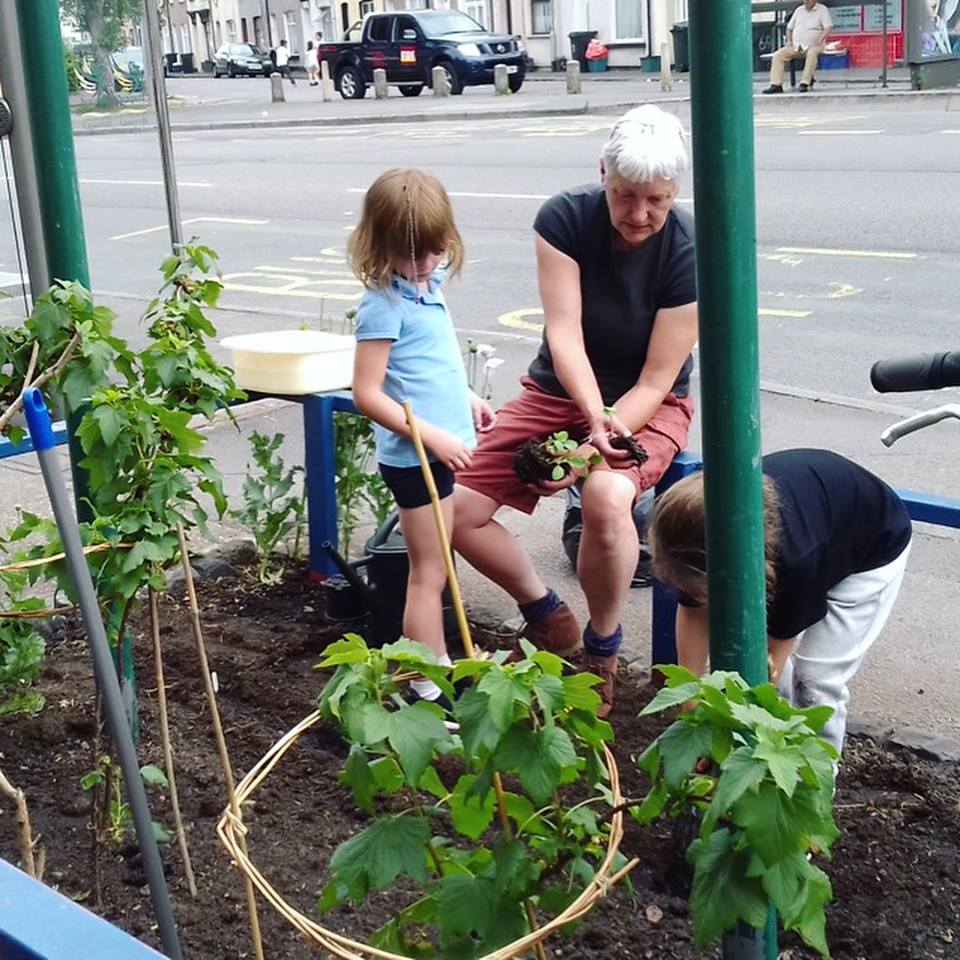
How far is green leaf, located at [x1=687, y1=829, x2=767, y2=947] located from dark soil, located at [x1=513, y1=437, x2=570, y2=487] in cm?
191

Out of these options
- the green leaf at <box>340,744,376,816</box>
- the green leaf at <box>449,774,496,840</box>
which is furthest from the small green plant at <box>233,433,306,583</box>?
the green leaf at <box>340,744,376,816</box>

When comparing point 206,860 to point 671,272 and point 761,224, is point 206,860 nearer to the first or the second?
point 671,272

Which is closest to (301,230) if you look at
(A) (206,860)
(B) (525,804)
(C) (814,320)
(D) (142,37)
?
(C) (814,320)

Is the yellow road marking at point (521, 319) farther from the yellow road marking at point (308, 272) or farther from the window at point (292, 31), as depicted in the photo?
the window at point (292, 31)

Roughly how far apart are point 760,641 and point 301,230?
11.5m

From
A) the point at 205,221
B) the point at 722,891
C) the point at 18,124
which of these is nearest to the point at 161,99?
the point at 18,124

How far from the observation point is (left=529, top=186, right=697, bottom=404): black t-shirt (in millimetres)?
3578

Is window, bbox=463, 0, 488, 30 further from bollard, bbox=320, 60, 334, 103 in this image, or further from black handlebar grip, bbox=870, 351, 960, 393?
black handlebar grip, bbox=870, 351, 960, 393

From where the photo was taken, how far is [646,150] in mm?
3320

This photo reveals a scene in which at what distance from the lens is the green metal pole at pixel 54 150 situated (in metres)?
2.96

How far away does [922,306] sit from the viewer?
318 inches

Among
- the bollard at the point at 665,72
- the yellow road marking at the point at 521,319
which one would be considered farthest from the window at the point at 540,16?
the yellow road marking at the point at 521,319

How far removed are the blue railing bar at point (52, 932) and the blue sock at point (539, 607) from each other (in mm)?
2169

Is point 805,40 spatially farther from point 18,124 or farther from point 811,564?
point 811,564
